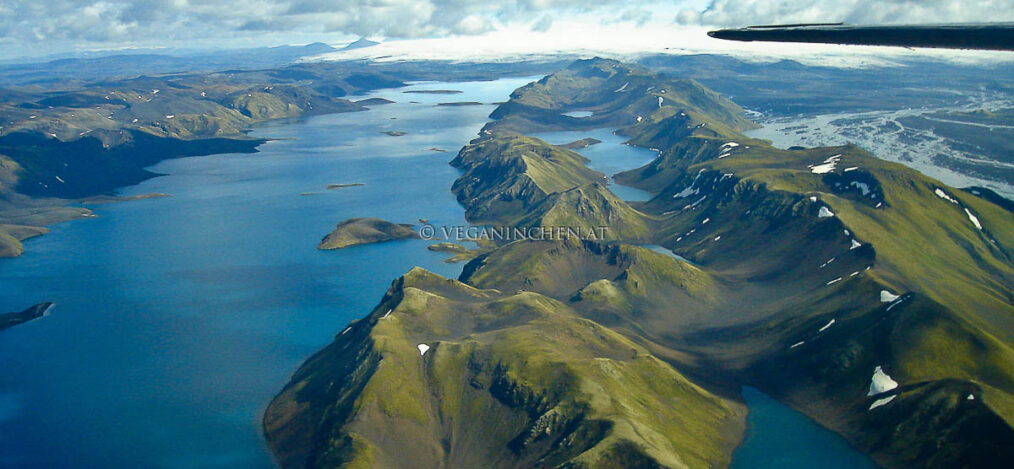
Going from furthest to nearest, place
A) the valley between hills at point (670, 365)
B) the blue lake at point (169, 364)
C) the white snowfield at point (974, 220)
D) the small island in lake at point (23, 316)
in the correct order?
the white snowfield at point (974, 220)
the small island in lake at point (23, 316)
the blue lake at point (169, 364)
the valley between hills at point (670, 365)

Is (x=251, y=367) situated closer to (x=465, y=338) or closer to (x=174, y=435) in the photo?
(x=174, y=435)

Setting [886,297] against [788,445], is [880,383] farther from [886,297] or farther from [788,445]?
[886,297]

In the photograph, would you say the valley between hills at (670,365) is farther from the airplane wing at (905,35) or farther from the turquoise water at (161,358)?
the airplane wing at (905,35)

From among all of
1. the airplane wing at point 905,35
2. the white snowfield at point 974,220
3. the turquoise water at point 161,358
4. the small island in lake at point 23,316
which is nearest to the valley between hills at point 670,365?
the turquoise water at point 161,358

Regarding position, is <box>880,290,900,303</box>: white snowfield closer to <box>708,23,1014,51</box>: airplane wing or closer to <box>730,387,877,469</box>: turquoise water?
<box>730,387,877,469</box>: turquoise water

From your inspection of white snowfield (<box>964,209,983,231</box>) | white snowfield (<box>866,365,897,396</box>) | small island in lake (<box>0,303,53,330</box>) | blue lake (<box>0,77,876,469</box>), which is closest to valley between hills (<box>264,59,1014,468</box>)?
white snowfield (<box>866,365,897,396</box>)
